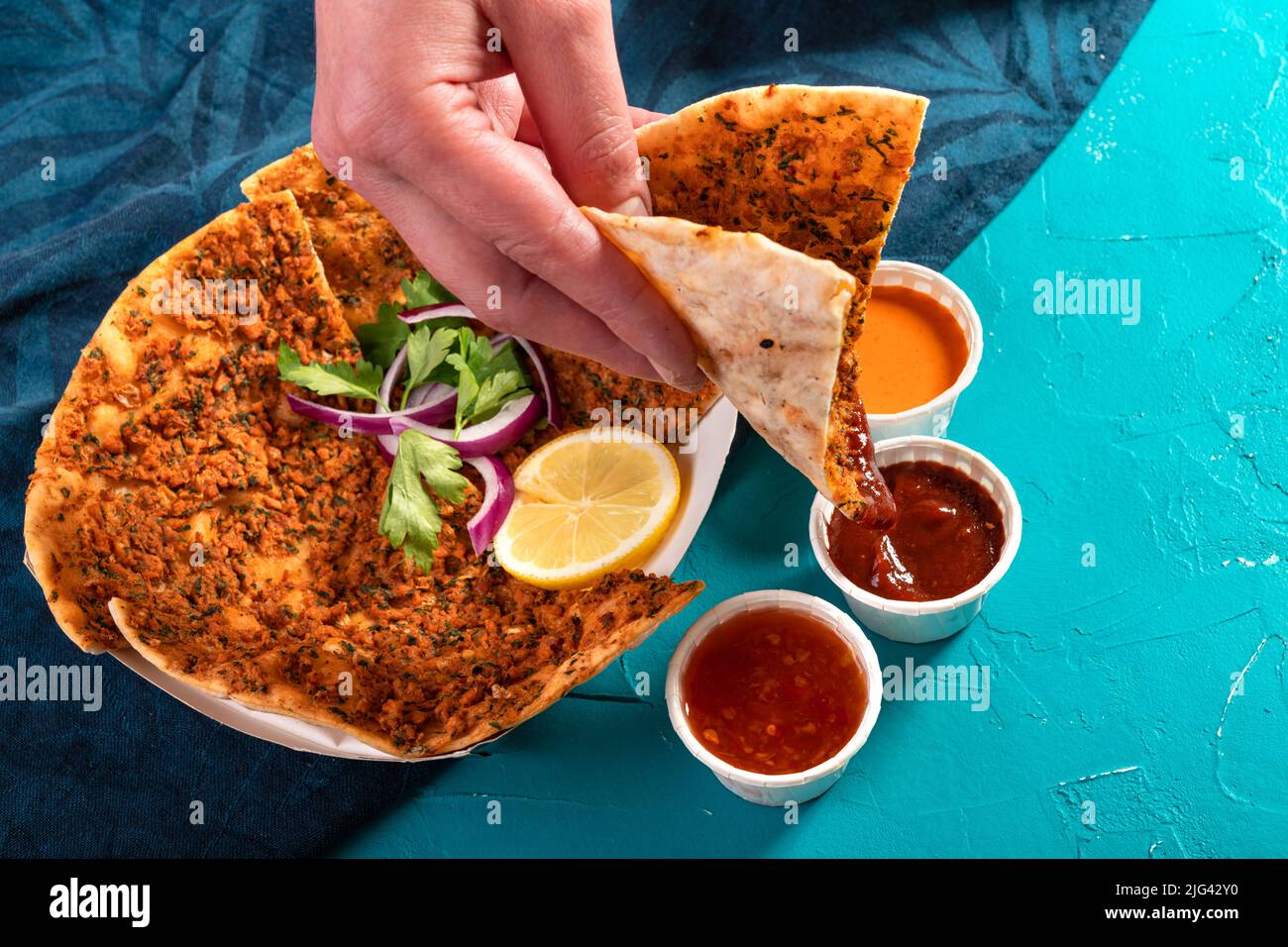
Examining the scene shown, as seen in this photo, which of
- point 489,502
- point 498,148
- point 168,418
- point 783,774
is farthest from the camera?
point 489,502

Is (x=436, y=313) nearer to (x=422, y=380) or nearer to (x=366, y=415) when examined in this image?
(x=422, y=380)

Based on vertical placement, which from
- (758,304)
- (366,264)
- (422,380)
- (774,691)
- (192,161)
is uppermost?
(192,161)

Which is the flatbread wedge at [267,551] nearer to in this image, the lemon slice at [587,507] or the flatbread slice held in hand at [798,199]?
the lemon slice at [587,507]

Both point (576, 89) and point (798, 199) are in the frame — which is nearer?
point (576, 89)

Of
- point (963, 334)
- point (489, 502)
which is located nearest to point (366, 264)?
point (489, 502)

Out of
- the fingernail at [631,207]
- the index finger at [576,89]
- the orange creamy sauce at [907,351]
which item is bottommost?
the orange creamy sauce at [907,351]

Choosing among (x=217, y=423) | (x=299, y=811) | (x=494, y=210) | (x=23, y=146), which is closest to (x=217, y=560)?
(x=217, y=423)

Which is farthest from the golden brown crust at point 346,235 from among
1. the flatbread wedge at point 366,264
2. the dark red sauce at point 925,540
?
the dark red sauce at point 925,540
